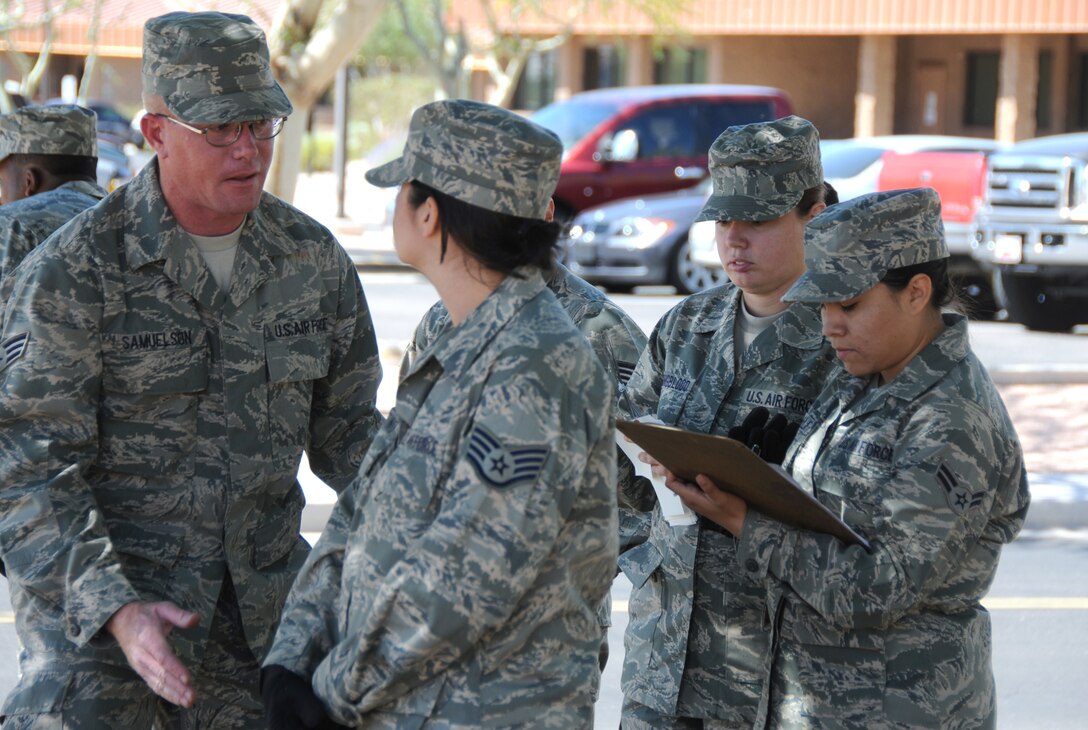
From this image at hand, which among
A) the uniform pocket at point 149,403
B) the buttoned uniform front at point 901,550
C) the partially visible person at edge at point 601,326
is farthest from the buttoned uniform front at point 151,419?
the buttoned uniform front at point 901,550

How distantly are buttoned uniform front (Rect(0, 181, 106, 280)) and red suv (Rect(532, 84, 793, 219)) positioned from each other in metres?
14.0

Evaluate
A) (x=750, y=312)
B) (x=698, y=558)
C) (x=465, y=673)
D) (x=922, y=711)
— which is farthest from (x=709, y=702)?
(x=465, y=673)

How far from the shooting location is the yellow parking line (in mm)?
7148

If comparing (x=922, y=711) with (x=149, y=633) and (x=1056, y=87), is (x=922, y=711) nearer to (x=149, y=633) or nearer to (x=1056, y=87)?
(x=149, y=633)

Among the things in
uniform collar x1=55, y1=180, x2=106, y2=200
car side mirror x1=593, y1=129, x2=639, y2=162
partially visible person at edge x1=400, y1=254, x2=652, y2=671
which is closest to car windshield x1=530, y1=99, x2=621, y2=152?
car side mirror x1=593, y1=129, x2=639, y2=162

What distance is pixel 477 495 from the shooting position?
2.46 metres

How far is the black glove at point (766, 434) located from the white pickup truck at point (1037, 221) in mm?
11655

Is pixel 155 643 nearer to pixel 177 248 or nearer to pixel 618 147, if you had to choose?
pixel 177 248

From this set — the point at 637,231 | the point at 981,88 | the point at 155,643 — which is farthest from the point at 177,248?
the point at 981,88

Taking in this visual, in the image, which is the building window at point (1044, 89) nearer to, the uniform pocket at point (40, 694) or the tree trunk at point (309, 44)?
the tree trunk at point (309, 44)

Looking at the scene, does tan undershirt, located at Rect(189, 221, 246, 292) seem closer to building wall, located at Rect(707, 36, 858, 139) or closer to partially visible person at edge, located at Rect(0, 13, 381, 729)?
partially visible person at edge, located at Rect(0, 13, 381, 729)

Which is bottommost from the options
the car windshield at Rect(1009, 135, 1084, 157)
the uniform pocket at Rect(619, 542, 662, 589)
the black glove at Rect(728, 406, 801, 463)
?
the car windshield at Rect(1009, 135, 1084, 157)

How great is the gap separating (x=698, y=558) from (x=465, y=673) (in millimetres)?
1210

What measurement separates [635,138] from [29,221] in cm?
1498
